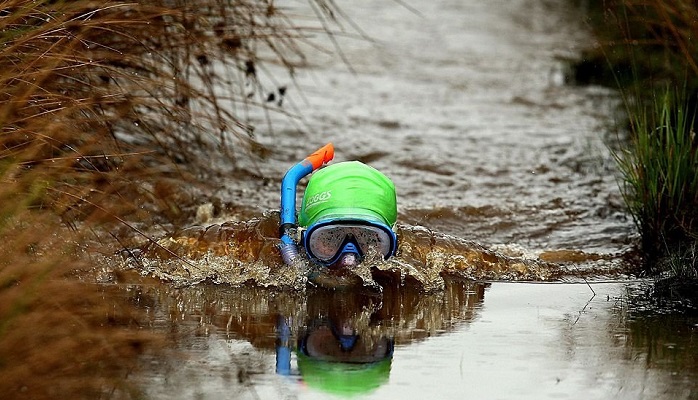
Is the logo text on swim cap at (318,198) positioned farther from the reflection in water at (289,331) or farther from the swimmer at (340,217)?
the reflection in water at (289,331)

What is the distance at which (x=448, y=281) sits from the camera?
5.44 metres

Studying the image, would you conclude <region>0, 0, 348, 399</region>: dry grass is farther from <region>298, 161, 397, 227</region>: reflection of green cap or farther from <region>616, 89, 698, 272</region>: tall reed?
<region>616, 89, 698, 272</region>: tall reed

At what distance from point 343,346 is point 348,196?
3.17ft

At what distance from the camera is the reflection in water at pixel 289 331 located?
390 cm

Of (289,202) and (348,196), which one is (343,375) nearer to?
(348,196)

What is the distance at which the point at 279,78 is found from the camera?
11.2m

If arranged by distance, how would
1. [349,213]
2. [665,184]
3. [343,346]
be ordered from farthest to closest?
[665,184], [349,213], [343,346]

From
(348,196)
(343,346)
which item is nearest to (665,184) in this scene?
→ (348,196)

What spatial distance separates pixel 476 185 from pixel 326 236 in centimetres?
304

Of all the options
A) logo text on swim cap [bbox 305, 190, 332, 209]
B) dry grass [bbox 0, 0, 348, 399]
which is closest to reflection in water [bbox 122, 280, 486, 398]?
dry grass [bbox 0, 0, 348, 399]

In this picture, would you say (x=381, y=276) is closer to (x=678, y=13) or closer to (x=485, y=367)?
(x=485, y=367)

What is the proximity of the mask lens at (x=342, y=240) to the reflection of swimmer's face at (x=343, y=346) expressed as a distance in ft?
1.96

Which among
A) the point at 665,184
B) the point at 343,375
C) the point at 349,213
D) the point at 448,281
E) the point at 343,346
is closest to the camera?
the point at 343,375

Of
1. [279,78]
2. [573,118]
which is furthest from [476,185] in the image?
[279,78]
